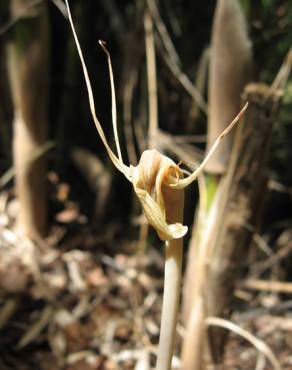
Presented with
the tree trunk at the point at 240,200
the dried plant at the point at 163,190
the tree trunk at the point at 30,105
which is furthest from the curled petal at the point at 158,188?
the tree trunk at the point at 30,105

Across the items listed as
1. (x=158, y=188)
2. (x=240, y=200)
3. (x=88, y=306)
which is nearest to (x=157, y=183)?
(x=158, y=188)

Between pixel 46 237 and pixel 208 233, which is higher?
pixel 208 233

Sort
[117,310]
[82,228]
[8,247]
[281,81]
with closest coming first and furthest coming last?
[281,81] → [117,310] → [8,247] → [82,228]

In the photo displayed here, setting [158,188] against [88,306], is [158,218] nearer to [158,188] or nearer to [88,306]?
[158,188]

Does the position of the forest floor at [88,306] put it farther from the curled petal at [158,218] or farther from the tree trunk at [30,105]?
the curled petal at [158,218]

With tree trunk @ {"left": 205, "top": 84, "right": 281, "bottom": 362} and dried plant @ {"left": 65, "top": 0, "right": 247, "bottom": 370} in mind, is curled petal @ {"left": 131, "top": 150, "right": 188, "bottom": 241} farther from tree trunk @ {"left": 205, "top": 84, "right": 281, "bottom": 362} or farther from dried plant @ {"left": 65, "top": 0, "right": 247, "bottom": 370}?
tree trunk @ {"left": 205, "top": 84, "right": 281, "bottom": 362}

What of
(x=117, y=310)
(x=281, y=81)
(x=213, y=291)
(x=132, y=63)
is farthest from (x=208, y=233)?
(x=132, y=63)

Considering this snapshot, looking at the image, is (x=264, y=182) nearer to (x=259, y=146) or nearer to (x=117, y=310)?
(x=259, y=146)
